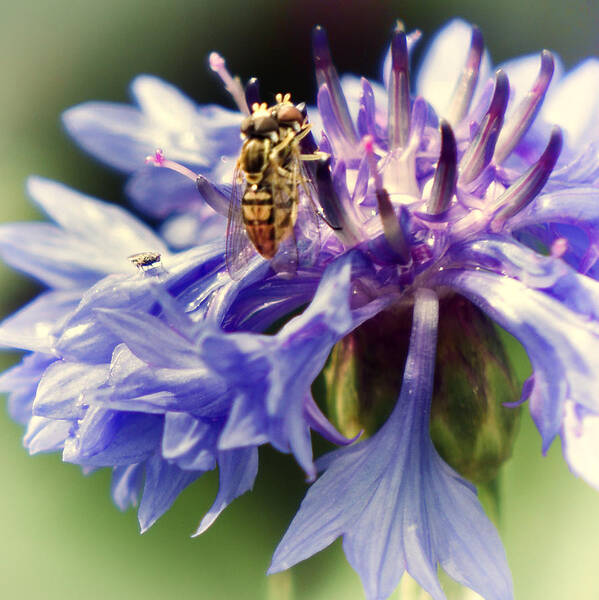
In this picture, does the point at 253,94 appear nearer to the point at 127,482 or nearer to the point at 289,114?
the point at 289,114

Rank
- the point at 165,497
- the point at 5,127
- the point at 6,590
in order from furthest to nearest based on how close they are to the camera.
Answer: the point at 5,127 < the point at 6,590 < the point at 165,497

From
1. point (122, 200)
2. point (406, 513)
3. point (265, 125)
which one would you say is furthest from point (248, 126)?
point (122, 200)

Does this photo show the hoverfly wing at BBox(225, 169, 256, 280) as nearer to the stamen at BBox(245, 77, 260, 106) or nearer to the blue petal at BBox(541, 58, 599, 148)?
the stamen at BBox(245, 77, 260, 106)

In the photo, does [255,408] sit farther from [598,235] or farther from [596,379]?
[598,235]

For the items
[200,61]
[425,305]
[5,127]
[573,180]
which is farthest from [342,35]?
[425,305]

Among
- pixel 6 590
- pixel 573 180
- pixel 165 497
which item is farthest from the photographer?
pixel 6 590

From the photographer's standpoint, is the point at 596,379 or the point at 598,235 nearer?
the point at 596,379

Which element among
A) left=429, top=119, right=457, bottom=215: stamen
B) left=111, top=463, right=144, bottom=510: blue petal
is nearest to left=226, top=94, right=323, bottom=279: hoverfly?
left=429, top=119, right=457, bottom=215: stamen
